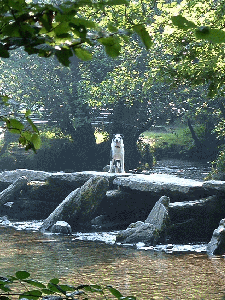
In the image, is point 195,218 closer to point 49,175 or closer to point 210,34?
point 49,175

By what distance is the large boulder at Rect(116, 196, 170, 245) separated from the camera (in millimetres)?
15562

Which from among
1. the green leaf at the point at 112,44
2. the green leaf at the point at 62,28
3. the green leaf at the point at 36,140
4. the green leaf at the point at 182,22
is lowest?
the green leaf at the point at 36,140

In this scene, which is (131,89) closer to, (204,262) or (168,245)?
(168,245)

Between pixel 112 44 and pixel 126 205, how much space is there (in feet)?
59.0

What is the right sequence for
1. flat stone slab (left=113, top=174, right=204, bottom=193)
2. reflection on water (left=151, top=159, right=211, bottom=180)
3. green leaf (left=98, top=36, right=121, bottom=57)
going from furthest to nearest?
reflection on water (left=151, top=159, right=211, bottom=180), flat stone slab (left=113, top=174, right=204, bottom=193), green leaf (left=98, top=36, right=121, bottom=57)

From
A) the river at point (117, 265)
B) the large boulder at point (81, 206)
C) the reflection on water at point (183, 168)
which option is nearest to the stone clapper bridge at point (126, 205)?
the large boulder at point (81, 206)

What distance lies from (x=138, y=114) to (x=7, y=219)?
18.0 m

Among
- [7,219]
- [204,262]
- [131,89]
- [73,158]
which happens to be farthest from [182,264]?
[73,158]

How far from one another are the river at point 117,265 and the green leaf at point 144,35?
8.26 metres

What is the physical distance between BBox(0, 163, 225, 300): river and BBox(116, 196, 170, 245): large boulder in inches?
15.3

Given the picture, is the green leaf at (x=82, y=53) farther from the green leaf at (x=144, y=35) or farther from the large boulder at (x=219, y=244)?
the large boulder at (x=219, y=244)

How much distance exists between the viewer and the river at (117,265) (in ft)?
34.7

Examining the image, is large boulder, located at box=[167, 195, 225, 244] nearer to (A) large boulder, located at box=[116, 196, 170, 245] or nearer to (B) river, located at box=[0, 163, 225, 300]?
(A) large boulder, located at box=[116, 196, 170, 245]

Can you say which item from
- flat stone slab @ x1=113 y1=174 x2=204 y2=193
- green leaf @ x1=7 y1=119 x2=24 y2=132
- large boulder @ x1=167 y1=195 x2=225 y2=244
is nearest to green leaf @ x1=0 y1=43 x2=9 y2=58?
green leaf @ x1=7 y1=119 x2=24 y2=132
